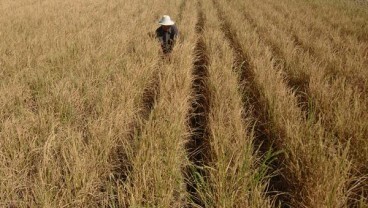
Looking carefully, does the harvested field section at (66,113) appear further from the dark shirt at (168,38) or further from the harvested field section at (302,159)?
the harvested field section at (302,159)

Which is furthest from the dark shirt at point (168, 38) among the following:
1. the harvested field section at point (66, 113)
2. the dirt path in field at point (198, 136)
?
the dirt path in field at point (198, 136)

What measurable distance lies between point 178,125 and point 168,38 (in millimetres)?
3701

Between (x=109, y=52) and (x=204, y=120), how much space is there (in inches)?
93.0

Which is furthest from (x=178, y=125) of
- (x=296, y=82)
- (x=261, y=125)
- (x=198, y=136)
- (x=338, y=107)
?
(x=296, y=82)

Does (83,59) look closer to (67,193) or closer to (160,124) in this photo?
(160,124)

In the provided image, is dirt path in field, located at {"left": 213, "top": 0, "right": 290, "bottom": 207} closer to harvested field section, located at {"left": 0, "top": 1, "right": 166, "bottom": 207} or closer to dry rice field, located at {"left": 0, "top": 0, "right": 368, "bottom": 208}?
dry rice field, located at {"left": 0, "top": 0, "right": 368, "bottom": 208}

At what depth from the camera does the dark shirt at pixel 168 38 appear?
6262 mm

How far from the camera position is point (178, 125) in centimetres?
295

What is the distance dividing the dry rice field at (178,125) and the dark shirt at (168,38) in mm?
393

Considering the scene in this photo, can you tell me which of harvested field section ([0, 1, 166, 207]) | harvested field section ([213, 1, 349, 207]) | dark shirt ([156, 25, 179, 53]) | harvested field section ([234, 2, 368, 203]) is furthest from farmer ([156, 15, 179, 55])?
harvested field section ([213, 1, 349, 207])

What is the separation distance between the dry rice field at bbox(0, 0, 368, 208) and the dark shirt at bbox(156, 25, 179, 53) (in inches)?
15.5

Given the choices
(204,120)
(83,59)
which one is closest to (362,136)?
(204,120)

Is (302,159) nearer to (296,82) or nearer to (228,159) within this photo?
(228,159)

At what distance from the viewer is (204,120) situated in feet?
12.4
